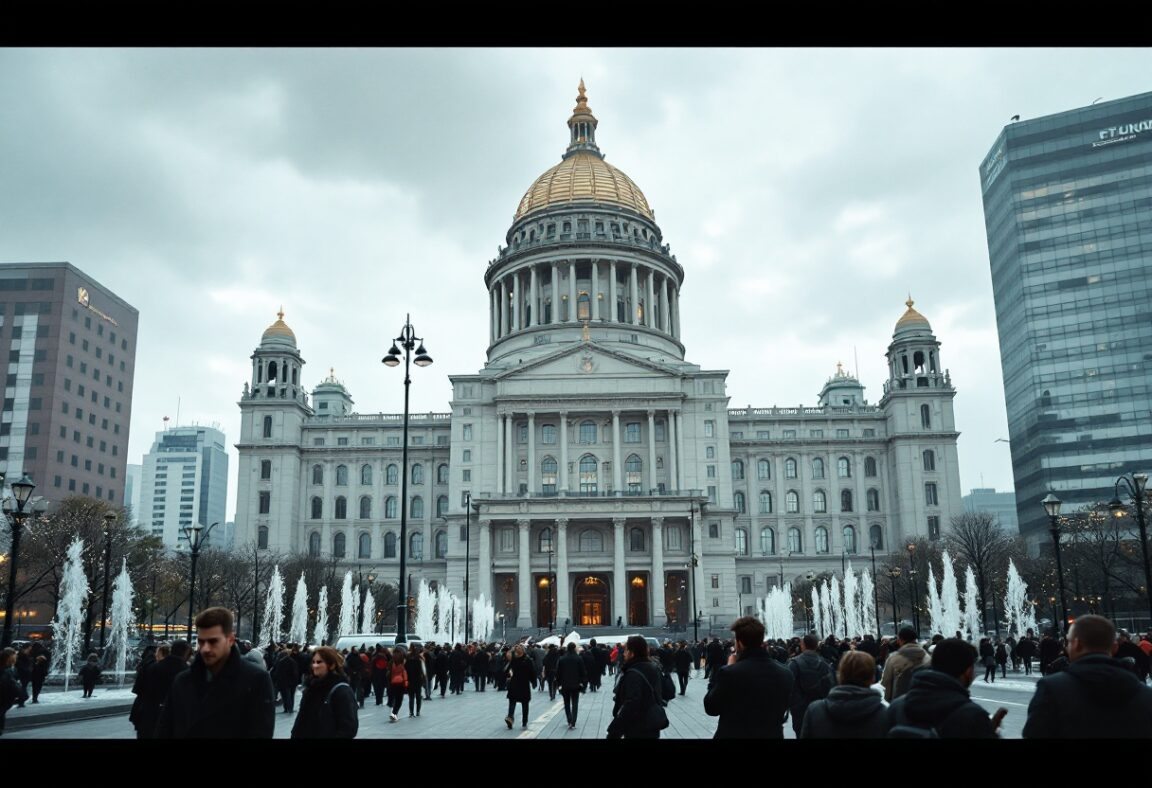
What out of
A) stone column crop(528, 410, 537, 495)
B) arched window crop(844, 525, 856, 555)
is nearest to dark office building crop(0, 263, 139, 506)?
stone column crop(528, 410, 537, 495)

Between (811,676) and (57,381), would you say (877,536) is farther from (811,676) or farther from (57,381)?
(811,676)

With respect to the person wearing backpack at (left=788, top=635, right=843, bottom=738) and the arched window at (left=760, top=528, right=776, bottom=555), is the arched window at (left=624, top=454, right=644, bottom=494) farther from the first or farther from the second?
the person wearing backpack at (left=788, top=635, right=843, bottom=738)

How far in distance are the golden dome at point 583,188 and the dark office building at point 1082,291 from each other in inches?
1795

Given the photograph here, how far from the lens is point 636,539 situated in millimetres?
93688

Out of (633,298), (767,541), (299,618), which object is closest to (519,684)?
(299,618)

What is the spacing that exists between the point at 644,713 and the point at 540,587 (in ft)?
279

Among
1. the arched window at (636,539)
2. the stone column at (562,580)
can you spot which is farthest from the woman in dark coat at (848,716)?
the arched window at (636,539)

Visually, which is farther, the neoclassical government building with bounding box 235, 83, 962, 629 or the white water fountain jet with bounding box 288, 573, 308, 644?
the neoclassical government building with bounding box 235, 83, 962, 629

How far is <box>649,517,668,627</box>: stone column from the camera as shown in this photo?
8675cm

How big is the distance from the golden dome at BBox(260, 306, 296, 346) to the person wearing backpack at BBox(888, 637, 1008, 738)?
107724 mm

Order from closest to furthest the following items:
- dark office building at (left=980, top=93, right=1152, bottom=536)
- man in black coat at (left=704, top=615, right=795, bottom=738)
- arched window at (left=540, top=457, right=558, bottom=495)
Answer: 1. man in black coat at (left=704, top=615, right=795, bottom=738)
2. arched window at (left=540, top=457, right=558, bottom=495)
3. dark office building at (left=980, top=93, right=1152, bottom=536)

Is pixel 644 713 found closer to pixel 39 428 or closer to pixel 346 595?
pixel 346 595

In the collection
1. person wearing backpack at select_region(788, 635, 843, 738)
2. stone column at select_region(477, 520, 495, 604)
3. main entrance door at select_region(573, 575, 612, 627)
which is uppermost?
stone column at select_region(477, 520, 495, 604)
